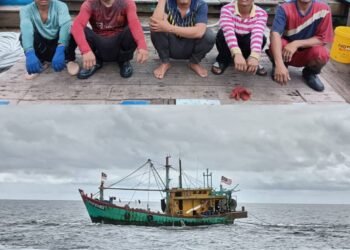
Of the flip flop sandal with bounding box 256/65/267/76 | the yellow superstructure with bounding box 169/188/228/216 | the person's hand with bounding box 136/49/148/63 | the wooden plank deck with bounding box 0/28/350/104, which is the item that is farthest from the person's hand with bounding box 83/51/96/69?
the yellow superstructure with bounding box 169/188/228/216

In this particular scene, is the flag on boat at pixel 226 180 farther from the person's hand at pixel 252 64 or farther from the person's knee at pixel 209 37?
the person's knee at pixel 209 37

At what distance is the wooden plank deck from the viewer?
3217 mm

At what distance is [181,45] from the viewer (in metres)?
3.48

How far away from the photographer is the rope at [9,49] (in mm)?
3807

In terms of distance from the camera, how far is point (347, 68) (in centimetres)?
390

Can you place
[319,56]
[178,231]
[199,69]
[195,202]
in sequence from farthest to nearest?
[199,69]
[319,56]
[195,202]
[178,231]

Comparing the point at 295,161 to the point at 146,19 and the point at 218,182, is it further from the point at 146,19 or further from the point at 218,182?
the point at 146,19

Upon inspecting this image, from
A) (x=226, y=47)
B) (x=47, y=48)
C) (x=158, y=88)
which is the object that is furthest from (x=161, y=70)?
(x=47, y=48)

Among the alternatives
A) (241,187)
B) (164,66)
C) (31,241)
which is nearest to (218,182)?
(241,187)

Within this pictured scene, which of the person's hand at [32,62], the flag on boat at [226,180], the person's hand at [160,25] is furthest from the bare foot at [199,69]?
the flag on boat at [226,180]

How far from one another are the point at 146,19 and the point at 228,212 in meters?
2.59

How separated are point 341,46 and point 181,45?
1.18 m

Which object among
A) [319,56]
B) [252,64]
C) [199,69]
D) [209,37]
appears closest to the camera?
[252,64]

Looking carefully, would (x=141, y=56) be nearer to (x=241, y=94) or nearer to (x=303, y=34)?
(x=241, y=94)
